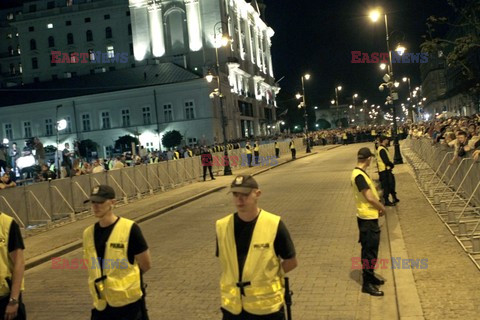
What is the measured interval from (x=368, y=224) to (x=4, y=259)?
15.4 ft

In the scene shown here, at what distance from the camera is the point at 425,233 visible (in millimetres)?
10125

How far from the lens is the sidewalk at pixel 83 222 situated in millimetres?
11566

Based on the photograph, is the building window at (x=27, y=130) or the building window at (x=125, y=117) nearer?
the building window at (x=125, y=117)

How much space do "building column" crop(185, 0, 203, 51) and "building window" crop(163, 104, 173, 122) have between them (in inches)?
535

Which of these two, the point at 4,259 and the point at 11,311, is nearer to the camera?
the point at 11,311

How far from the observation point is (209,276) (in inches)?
329

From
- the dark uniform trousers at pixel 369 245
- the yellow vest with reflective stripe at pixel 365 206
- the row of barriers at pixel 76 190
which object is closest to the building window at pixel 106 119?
the row of barriers at pixel 76 190

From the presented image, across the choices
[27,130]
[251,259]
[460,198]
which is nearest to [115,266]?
[251,259]

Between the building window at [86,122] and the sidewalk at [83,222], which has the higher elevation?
the building window at [86,122]

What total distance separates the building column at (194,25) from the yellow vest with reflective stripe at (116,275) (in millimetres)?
72893

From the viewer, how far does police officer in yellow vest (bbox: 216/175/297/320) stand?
369cm

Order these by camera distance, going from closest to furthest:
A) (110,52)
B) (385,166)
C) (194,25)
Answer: (385,166), (194,25), (110,52)

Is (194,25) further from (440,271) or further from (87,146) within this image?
(440,271)

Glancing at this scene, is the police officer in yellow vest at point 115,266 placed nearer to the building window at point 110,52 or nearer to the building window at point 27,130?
the building window at point 27,130
